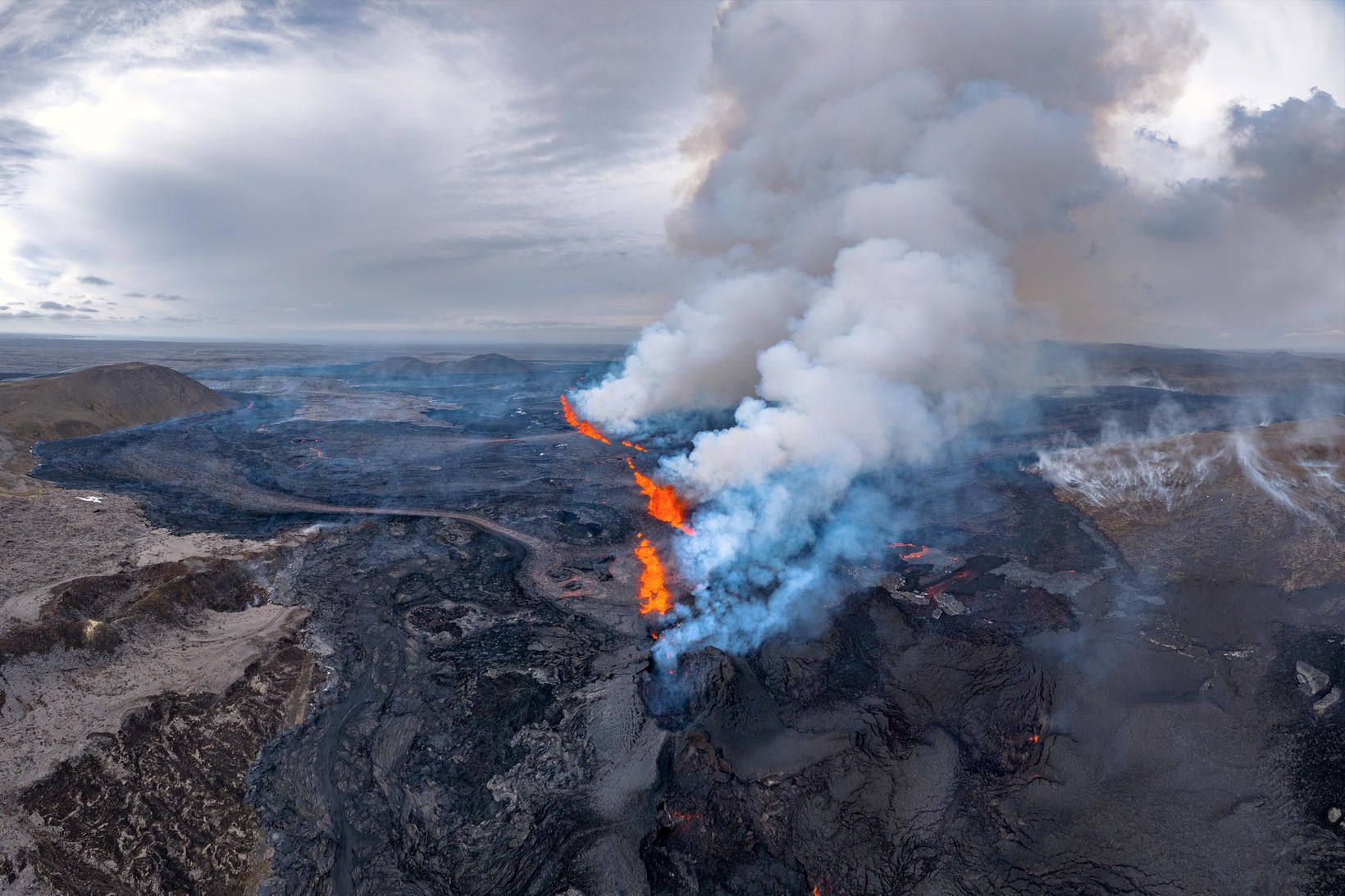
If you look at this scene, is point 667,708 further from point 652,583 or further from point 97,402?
point 97,402

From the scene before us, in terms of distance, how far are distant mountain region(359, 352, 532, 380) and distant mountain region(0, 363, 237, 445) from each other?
62.3 metres

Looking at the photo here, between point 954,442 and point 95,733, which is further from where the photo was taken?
point 954,442

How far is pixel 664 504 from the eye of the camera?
41.1 metres

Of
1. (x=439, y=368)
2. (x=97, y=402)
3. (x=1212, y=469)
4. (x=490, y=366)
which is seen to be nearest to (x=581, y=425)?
(x=97, y=402)

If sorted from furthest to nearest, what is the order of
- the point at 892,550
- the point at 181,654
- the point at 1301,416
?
the point at 1301,416, the point at 892,550, the point at 181,654

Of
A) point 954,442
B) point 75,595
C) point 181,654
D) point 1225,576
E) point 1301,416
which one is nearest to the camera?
point 181,654

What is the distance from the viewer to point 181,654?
23.3 m

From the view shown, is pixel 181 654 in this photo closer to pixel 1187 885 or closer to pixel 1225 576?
pixel 1187 885

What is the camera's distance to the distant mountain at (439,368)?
5763 inches

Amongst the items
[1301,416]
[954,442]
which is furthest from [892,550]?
[1301,416]

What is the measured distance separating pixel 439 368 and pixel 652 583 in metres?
146

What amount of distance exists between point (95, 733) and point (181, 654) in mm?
4636

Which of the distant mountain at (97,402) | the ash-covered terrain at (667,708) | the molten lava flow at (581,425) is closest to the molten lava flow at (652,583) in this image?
the ash-covered terrain at (667,708)

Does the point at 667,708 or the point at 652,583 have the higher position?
the point at 652,583
